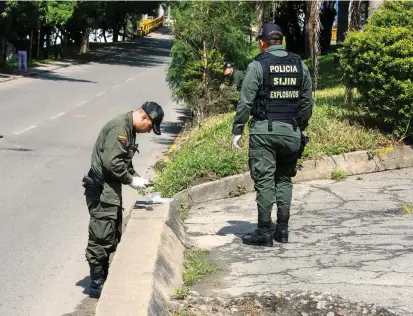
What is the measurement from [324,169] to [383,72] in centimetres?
169

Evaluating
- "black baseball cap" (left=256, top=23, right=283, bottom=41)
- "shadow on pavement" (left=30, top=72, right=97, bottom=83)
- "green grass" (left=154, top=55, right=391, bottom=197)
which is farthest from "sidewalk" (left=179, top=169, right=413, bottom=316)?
"shadow on pavement" (left=30, top=72, right=97, bottom=83)

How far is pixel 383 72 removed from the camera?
10805 mm

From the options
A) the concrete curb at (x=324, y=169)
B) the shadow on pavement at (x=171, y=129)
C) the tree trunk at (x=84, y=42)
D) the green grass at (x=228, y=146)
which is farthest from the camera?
the tree trunk at (x=84, y=42)

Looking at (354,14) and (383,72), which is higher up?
(354,14)

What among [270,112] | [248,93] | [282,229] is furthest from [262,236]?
[248,93]

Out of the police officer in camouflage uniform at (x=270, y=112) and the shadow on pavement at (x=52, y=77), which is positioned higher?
the police officer in camouflage uniform at (x=270, y=112)

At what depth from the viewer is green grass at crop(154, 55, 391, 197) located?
9.37 m

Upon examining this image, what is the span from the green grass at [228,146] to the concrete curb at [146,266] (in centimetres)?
199

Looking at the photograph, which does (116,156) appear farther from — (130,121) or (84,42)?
(84,42)

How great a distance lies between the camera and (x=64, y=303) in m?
6.02

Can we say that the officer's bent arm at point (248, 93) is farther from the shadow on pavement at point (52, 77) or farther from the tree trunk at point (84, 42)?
the tree trunk at point (84, 42)

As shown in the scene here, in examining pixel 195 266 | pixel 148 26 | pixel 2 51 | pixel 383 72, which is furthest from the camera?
pixel 148 26

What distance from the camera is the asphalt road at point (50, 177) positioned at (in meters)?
6.40

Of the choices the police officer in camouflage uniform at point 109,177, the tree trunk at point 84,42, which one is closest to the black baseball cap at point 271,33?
the police officer in camouflage uniform at point 109,177
